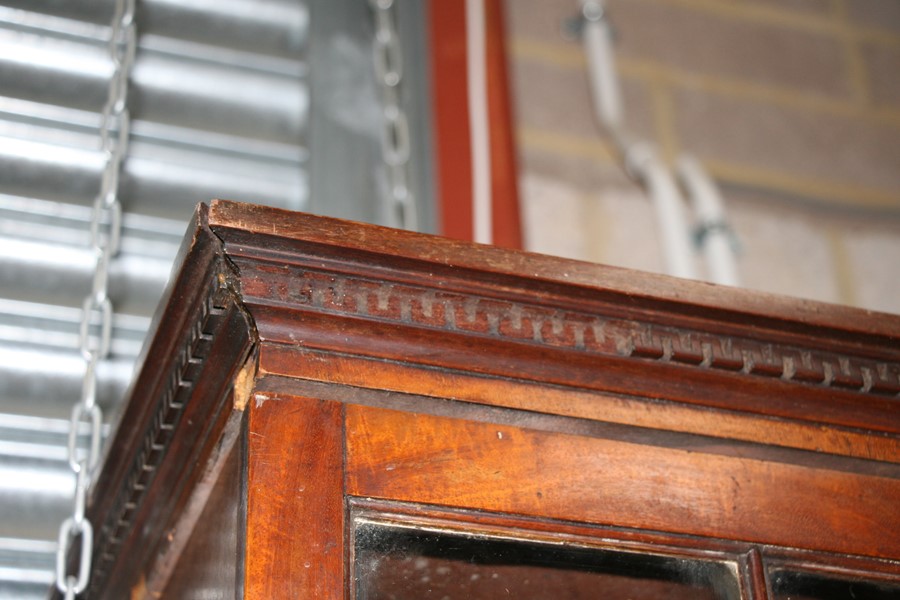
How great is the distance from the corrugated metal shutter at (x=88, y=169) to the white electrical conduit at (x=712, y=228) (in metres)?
0.51

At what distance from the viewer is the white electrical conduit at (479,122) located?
146 centimetres

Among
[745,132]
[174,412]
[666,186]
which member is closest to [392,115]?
[666,186]

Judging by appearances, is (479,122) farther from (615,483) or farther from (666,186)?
(615,483)

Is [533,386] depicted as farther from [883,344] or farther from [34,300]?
[34,300]

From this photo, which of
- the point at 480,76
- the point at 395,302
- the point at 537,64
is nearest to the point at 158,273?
the point at 480,76

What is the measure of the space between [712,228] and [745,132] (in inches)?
10.3

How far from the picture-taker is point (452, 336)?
0.74m

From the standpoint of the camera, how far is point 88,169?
55.3 inches

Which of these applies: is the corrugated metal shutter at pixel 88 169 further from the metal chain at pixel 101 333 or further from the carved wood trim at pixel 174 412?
the carved wood trim at pixel 174 412

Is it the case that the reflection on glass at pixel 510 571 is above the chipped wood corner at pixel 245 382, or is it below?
below

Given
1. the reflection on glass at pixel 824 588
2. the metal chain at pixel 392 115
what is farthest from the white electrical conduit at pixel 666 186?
the reflection on glass at pixel 824 588

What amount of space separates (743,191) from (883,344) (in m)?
0.94

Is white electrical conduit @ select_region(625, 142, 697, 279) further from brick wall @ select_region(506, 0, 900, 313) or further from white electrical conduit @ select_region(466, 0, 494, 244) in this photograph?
white electrical conduit @ select_region(466, 0, 494, 244)

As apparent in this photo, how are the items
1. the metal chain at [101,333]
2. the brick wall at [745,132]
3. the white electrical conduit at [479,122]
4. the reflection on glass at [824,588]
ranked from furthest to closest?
1. the brick wall at [745,132]
2. the white electrical conduit at [479,122]
3. the metal chain at [101,333]
4. the reflection on glass at [824,588]
